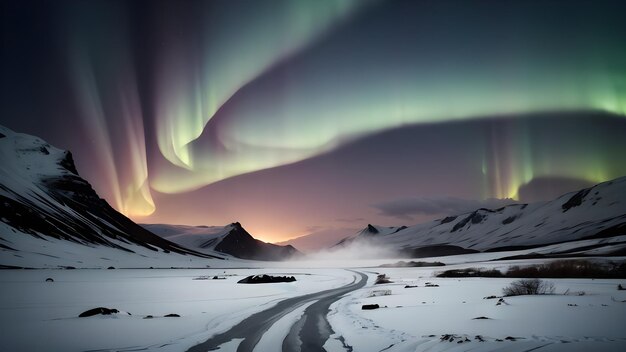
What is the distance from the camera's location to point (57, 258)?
133 m

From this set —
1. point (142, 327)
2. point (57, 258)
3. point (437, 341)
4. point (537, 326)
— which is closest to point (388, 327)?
point (437, 341)

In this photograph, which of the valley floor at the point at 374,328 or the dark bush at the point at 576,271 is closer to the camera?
the valley floor at the point at 374,328

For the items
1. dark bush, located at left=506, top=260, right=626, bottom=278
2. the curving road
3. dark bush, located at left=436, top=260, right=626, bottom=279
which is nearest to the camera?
the curving road

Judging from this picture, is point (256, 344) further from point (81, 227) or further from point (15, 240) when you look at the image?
point (81, 227)

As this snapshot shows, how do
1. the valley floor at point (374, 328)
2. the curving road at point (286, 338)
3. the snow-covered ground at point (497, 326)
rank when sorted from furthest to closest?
the curving road at point (286, 338) < the valley floor at point (374, 328) < the snow-covered ground at point (497, 326)

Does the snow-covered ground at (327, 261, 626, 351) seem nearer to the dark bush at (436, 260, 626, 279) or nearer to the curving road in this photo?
the curving road

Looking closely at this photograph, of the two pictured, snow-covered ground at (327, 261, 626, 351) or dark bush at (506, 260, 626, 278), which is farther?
dark bush at (506, 260, 626, 278)

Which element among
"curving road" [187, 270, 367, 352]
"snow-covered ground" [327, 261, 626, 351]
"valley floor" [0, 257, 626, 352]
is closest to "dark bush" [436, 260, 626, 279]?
"snow-covered ground" [327, 261, 626, 351]

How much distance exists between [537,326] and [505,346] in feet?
14.2

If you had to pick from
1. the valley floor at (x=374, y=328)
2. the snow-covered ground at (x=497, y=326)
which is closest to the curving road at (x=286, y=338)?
the valley floor at (x=374, y=328)

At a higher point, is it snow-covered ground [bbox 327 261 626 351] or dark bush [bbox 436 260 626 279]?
snow-covered ground [bbox 327 261 626 351]

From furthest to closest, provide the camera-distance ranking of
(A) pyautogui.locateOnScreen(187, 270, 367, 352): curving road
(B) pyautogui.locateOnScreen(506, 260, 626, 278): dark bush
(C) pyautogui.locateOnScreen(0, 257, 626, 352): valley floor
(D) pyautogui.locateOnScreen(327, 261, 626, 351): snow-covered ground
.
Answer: (B) pyautogui.locateOnScreen(506, 260, 626, 278): dark bush
(A) pyautogui.locateOnScreen(187, 270, 367, 352): curving road
(C) pyautogui.locateOnScreen(0, 257, 626, 352): valley floor
(D) pyautogui.locateOnScreen(327, 261, 626, 351): snow-covered ground

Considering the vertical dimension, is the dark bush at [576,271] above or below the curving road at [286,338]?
below

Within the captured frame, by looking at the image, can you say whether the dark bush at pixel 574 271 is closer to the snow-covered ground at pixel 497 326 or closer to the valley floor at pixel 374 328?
the snow-covered ground at pixel 497 326
